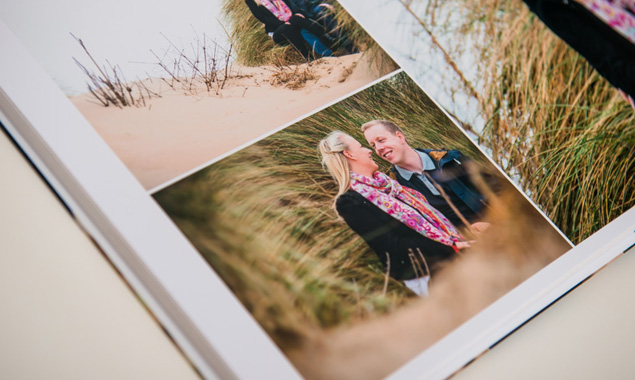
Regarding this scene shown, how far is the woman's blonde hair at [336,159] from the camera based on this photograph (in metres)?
0.83

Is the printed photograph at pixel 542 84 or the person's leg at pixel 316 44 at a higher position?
the person's leg at pixel 316 44

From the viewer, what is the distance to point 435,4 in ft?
3.64

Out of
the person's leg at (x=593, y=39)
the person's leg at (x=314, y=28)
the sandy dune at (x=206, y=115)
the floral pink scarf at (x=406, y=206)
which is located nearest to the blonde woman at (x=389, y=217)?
the floral pink scarf at (x=406, y=206)

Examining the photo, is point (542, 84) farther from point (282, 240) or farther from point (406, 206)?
point (282, 240)

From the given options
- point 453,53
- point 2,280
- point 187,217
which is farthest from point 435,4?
point 2,280

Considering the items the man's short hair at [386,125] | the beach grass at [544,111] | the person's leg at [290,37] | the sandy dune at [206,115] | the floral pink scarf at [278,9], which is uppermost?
the floral pink scarf at [278,9]

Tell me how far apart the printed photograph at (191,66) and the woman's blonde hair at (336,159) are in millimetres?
68

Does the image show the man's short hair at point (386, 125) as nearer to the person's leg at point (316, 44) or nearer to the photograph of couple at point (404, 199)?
the photograph of couple at point (404, 199)

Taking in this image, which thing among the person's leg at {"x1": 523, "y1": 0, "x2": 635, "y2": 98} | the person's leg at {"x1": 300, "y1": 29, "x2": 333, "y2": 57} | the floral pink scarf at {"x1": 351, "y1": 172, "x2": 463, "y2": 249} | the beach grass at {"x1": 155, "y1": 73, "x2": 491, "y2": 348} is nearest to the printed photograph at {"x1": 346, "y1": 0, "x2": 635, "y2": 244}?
the person's leg at {"x1": 523, "y1": 0, "x2": 635, "y2": 98}

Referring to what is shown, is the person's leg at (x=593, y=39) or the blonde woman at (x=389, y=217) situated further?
the person's leg at (x=593, y=39)

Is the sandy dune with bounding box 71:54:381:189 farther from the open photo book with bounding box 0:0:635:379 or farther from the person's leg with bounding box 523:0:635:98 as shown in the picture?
the person's leg with bounding box 523:0:635:98

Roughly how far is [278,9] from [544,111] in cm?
57

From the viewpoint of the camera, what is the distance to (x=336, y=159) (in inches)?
33.7

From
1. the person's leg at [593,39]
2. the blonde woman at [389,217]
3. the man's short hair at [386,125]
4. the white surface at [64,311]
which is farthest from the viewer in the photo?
the person's leg at [593,39]
